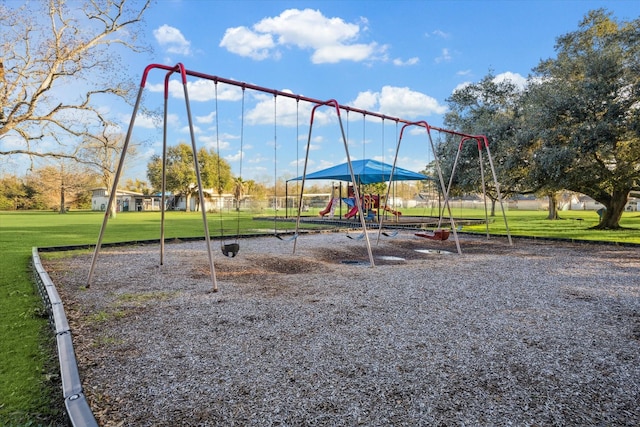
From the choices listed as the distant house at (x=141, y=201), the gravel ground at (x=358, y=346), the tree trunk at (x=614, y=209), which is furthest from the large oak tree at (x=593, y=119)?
the distant house at (x=141, y=201)

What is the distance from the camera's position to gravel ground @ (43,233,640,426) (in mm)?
1678

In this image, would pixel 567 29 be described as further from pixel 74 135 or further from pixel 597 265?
pixel 74 135

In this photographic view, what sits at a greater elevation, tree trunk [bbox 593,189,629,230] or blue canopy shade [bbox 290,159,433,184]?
blue canopy shade [bbox 290,159,433,184]

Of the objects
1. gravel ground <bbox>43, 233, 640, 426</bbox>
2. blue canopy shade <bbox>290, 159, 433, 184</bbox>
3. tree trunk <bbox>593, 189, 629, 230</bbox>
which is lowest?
gravel ground <bbox>43, 233, 640, 426</bbox>

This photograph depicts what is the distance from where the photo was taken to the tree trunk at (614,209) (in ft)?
36.6

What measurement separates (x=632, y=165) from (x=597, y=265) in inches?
208

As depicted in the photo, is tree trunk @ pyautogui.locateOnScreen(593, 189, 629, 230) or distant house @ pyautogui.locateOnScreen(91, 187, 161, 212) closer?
tree trunk @ pyautogui.locateOnScreen(593, 189, 629, 230)

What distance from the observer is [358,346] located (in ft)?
7.86

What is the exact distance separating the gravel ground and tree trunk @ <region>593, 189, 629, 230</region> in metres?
7.80

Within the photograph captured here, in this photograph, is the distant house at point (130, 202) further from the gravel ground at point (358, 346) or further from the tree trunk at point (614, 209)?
the gravel ground at point (358, 346)

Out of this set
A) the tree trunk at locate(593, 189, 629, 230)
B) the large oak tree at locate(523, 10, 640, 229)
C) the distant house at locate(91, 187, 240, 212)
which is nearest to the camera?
the large oak tree at locate(523, 10, 640, 229)

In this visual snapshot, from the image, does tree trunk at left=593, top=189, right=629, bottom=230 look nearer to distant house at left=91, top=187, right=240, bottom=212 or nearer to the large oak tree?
the large oak tree

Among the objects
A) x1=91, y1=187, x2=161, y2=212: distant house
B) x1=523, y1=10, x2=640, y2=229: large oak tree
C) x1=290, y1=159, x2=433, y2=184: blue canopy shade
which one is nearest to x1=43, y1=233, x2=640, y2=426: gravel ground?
x1=523, y1=10, x2=640, y2=229: large oak tree

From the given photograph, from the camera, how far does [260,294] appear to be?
3.76 meters
